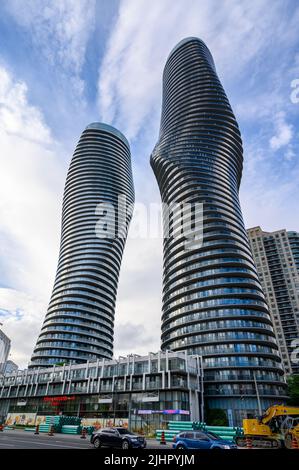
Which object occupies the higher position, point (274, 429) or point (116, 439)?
point (274, 429)

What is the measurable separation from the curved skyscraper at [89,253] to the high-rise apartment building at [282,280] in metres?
68.8

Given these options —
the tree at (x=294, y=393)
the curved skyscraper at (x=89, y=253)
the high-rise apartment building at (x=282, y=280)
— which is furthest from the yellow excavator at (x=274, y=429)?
the high-rise apartment building at (x=282, y=280)

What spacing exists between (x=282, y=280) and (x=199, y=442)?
135 meters

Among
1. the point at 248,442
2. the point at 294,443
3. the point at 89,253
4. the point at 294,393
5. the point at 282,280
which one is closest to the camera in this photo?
the point at 294,443

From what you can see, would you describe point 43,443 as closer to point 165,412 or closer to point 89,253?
point 165,412

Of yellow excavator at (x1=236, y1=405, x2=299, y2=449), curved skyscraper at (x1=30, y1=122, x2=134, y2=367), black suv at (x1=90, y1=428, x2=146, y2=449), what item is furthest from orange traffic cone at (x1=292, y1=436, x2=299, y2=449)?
curved skyscraper at (x1=30, y1=122, x2=134, y2=367)

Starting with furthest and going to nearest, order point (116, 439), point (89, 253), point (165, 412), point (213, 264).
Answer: point (89, 253) < point (213, 264) < point (165, 412) < point (116, 439)

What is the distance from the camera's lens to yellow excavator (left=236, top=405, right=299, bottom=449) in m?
23.0

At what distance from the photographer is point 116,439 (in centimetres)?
2069

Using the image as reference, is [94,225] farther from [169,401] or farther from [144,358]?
[169,401]

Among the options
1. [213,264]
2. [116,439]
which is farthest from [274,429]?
[213,264]

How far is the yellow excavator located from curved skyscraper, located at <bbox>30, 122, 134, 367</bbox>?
267 ft

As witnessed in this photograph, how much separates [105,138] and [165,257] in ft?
268

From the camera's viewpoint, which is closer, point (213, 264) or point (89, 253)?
point (213, 264)
